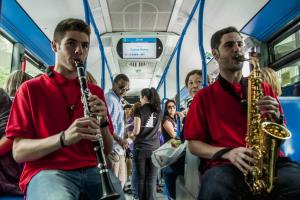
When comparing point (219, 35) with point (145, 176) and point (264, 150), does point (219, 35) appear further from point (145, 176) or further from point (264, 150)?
point (145, 176)

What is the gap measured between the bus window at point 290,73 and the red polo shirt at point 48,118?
3015 mm

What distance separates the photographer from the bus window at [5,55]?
4.15 meters

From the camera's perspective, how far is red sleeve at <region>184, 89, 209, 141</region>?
200 cm

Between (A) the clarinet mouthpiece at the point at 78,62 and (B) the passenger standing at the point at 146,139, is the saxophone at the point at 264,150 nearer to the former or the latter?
(A) the clarinet mouthpiece at the point at 78,62

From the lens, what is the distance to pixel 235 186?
1.67 m

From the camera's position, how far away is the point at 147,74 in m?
10.9

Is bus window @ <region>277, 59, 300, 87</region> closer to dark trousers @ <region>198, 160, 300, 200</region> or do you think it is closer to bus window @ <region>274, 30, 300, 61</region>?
bus window @ <region>274, 30, 300, 61</region>

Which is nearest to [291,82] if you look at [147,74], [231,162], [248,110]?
[248,110]

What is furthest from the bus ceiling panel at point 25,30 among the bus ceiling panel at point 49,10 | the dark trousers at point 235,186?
the dark trousers at point 235,186

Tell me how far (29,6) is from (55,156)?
390 centimetres

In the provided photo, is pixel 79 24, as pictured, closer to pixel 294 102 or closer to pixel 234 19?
pixel 294 102

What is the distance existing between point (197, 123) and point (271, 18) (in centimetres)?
309

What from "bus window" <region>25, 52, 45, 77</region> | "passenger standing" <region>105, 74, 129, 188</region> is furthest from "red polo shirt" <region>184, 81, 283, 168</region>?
"bus window" <region>25, 52, 45, 77</region>

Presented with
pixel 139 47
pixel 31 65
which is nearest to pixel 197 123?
pixel 31 65
